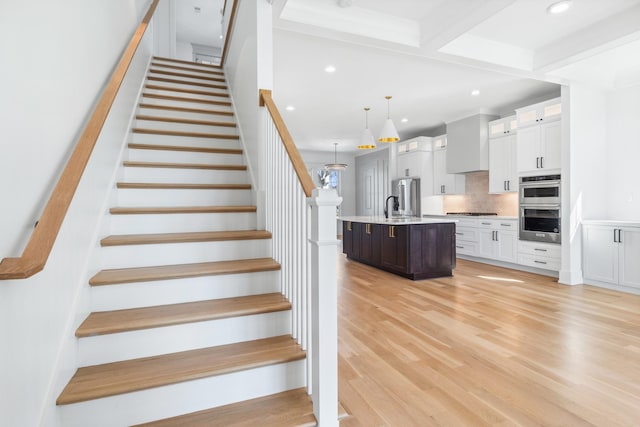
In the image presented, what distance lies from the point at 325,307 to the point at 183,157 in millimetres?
2186

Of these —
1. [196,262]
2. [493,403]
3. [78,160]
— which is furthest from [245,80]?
[493,403]

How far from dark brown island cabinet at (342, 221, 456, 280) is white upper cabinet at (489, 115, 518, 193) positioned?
63.5 inches

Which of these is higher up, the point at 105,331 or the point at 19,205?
the point at 19,205

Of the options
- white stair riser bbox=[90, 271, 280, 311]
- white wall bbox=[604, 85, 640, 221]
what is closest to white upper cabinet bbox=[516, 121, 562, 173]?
white wall bbox=[604, 85, 640, 221]

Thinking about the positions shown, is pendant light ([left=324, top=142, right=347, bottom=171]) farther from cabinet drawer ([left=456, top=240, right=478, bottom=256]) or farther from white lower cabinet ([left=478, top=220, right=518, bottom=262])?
white lower cabinet ([left=478, top=220, right=518, bottom=262])

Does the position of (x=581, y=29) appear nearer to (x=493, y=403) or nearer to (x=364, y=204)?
(x=493, y=403)

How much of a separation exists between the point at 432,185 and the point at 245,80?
17.9ft

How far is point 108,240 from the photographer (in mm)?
2023

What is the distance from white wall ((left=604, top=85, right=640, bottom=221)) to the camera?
14.8 ft

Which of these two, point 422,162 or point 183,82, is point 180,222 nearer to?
point 183,82

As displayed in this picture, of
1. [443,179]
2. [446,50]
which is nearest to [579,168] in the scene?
Result: [446,50]

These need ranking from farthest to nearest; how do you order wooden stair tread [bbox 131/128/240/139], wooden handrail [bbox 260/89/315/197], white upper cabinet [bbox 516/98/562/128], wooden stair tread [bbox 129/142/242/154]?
white upper cabinet [bbox 516/98/562/128]
wooden stair tread [bbox 131/128/240/139]
wooden stair tread [bbox 129/142/242/154]
wooden handrail [bbox 260/89/315/197]

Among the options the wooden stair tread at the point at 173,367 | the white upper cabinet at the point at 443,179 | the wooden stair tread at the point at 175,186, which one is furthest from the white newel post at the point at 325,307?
the white upper cabinet at the point at 443,179

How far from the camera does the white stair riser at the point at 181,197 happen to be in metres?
2.49
